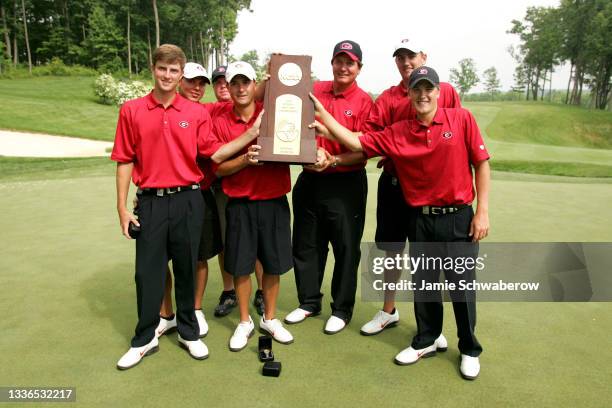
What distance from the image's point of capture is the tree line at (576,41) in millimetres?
43969

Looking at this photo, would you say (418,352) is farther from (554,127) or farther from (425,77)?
(554,127)

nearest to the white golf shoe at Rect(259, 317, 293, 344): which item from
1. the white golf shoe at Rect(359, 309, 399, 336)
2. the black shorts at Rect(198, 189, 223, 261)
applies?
the white golf shoe at Rect(359, 309, 399, 336)

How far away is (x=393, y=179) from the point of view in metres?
3.68

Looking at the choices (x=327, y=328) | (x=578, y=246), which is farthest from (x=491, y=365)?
(x=578, y=246)

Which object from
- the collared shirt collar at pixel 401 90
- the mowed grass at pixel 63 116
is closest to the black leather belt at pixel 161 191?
Result: the collared shirt collar at pixel 401 90

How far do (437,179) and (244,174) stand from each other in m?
1.41

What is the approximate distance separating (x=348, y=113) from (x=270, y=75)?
796 millimetres

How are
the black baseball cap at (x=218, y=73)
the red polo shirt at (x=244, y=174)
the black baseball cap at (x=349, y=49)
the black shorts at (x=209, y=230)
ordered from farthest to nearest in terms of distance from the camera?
the black baseball cap at (x=218, y=73) → the black shorts at (x=209, y=230) → the black baseball cap at (x=349, y=49) → the red polo shirt at (x=244, y=174)

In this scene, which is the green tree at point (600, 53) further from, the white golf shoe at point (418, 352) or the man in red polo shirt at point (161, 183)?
the man in red polo shirt at point (161, 183)

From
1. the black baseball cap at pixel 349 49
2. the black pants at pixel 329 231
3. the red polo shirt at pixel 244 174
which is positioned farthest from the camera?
the black pants at pixel 329 231

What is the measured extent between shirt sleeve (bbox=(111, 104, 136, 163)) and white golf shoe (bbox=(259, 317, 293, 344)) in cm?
165

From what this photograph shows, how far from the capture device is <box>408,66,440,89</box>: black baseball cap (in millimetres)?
2947

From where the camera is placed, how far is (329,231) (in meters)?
4.00

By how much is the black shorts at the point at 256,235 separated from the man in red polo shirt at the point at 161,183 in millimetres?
285
